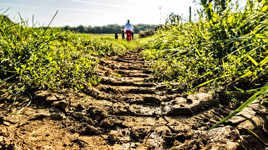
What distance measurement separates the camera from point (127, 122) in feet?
5.29

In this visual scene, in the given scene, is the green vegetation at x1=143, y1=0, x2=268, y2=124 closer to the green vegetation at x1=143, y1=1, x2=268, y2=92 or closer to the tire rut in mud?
the green vegetation at x1=143, y1=1, x2=268, y2=92

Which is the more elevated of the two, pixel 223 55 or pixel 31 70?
pixel 223 55

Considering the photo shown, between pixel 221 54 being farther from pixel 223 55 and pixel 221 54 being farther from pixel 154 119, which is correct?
pixel 154 119

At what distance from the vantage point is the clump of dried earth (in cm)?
121

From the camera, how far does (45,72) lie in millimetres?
1972

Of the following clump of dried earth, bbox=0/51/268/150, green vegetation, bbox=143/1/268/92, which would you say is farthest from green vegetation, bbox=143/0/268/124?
clump of dried earth, bbox=0/51/268/150

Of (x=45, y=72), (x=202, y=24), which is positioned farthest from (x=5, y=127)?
(x=202, y=24)

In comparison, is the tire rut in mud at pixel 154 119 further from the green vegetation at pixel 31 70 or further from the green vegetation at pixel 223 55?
the green vegetation at pixel 31 70

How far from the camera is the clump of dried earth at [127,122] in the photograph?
1.21m

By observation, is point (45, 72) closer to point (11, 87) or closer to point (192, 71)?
point (11, 87)

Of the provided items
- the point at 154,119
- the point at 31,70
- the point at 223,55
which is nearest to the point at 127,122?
the point at 154,119

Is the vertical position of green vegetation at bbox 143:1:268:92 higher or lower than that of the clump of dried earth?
higher

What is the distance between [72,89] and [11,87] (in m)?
0.62

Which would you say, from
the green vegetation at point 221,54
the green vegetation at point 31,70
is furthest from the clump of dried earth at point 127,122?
the green vegetation at point 221,54
